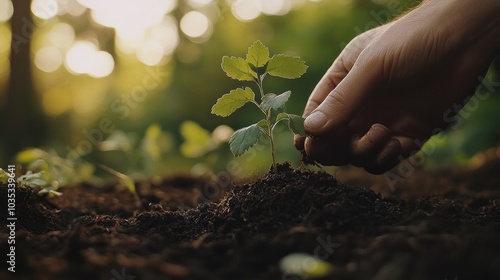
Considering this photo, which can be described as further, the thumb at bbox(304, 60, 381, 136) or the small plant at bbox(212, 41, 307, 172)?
the thumb at bbox(304, 60, 381, 136)

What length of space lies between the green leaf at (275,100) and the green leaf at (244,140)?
0.11 meters

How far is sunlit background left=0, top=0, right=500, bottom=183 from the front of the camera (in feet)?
16.1

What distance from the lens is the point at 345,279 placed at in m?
1.15

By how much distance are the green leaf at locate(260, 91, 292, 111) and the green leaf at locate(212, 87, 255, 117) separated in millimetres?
94

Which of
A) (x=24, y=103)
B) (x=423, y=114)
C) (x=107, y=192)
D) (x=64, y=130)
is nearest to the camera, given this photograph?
(x=423, y=114)

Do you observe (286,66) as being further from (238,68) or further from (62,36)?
(62,36)

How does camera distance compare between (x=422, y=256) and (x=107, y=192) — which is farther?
(x=107, y=192)

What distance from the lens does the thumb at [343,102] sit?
2156 mm

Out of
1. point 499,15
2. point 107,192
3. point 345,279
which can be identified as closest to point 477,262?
point 345,279

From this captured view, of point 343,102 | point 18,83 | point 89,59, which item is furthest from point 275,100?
point 89,59

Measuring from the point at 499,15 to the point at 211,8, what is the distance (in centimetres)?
1404

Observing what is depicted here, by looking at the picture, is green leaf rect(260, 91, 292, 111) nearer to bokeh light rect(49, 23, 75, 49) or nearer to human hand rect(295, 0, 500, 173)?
human hand rect(295, 0, 500, 173)

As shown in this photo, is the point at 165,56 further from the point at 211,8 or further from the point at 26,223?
the point at 26,223

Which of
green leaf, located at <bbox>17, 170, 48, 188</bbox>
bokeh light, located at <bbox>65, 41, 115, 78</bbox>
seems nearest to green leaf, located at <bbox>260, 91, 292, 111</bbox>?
green leaf, located at <bbox>17, 170, 48, 188</bbox>
